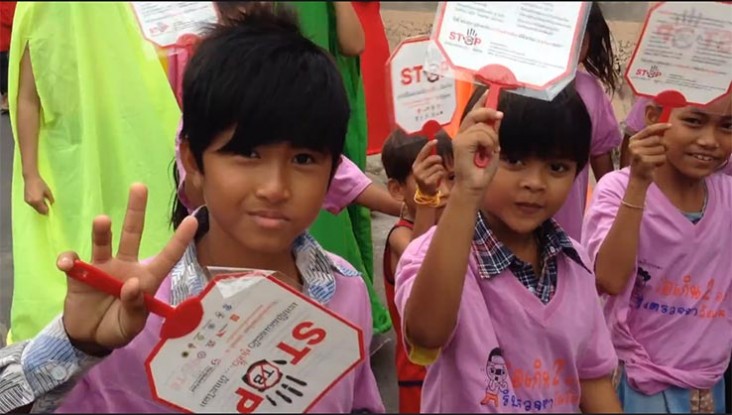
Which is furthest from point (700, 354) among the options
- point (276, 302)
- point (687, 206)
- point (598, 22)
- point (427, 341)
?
point (276, 302)

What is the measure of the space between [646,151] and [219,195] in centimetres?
70

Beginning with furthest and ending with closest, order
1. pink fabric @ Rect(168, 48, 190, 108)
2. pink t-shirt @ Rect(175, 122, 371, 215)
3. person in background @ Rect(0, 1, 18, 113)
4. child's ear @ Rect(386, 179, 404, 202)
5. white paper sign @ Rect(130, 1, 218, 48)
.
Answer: child's ear @ Rect(386, 179, 404, 202) → pink t-shirt @ Rect(175, 122, 371, 215) → person in background @ Rect(0, 1, 18, 113) → pink fabric @ Rect(168, 48, 190, 108) → white paper sign @ Rect(130, 1, 218, 48)

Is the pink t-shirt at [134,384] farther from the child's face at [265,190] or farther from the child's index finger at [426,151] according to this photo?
the child's index finger at [426,151]

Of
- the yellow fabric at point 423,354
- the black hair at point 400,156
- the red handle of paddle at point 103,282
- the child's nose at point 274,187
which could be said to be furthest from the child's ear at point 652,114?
the red handle of paddle at point 103,282

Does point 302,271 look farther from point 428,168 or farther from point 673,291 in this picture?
point 673,291

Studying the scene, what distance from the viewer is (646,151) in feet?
4.88

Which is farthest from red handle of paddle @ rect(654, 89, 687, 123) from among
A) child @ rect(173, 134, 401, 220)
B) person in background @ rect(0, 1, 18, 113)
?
person in background @ rect(0, 1, 18, 113)

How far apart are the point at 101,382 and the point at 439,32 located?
538mm

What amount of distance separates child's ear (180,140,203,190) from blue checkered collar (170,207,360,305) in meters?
0.06

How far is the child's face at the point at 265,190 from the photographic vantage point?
1.07 m

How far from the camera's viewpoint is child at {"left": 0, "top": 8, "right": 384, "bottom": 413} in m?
1.06

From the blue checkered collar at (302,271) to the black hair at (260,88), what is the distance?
0.14 m

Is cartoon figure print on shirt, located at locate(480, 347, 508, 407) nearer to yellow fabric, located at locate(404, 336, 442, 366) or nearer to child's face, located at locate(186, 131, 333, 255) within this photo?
yellow fabric, located at locate(404, 336, 442, 366)

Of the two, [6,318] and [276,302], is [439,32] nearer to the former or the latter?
[276,302]
